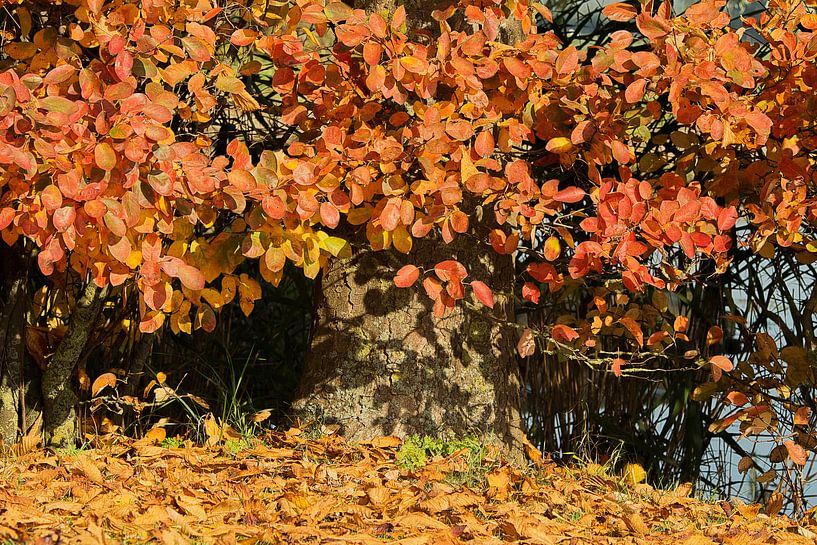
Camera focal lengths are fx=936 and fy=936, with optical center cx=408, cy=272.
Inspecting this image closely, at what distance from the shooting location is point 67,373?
2.99m

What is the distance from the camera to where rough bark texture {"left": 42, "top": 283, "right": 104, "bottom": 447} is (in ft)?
9.46

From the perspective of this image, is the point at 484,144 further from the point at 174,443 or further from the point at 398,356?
the point at 174,443

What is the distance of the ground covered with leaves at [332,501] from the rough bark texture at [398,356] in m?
0.10

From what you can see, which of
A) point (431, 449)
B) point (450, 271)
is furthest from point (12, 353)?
point (450, 271)

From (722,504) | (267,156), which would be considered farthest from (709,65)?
(722,504)

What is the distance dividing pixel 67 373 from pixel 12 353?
19 centimetres

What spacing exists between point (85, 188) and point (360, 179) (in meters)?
0.65

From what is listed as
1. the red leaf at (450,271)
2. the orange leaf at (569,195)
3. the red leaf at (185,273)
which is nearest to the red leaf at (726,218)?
A: the orange leaf at (569,195)

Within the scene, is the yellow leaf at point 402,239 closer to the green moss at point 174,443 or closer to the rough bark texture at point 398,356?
the rough bark texture at point 398,356

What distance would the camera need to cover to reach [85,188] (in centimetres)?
199

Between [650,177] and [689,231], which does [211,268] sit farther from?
[650,177]

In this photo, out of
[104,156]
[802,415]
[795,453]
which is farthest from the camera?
[802,415]

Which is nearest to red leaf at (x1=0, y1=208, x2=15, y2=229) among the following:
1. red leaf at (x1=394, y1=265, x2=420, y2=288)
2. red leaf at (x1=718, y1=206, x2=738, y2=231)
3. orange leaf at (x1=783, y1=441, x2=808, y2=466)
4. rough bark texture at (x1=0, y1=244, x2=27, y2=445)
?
rough bark texture at (x1=0, y1=244, x2=27, y2=445)

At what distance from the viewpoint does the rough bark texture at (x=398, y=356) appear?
2984 mm
